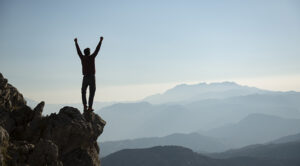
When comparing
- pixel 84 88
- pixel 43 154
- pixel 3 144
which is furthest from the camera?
pixel 84 88

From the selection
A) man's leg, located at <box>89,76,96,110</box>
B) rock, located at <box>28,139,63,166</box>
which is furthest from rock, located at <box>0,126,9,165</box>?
man's leg, located at <box>89,76,96,110</box>

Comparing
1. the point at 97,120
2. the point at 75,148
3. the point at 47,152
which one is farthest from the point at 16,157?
the point at 97,120

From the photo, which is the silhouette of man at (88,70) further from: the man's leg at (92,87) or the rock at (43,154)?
the rock at (43,154)

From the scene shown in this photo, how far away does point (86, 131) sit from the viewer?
51.2ft

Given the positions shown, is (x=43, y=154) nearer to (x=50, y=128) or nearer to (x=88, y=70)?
(x=50, y=128)

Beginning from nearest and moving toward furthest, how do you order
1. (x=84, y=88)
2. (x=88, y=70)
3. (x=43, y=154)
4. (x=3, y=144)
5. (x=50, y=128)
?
(x=3, y=144) < (x=43, y=154) < (x=50, y=128) < (x=88, y=70) < (x=84, y=88)

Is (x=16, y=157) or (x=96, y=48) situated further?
(x=96, y=48)

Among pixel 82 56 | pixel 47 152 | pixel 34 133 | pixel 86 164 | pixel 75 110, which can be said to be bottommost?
pixel 86 164

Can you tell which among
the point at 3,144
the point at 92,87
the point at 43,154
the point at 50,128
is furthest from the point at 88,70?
the point at 3,144

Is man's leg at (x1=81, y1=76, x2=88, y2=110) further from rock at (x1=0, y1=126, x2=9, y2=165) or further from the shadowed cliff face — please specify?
rock at (x1=0, y1=126, x2=9, y2=165)

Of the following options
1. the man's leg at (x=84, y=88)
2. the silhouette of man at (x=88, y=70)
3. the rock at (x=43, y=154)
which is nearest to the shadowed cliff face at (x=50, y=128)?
the rock at (x=43, y=154)

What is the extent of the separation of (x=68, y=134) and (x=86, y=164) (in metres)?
1.99

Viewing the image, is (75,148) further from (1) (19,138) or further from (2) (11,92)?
(2) (11,92)

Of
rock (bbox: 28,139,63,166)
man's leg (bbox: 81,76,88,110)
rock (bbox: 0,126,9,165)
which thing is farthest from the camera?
man's leg (bbox: 81,76,88,110)
